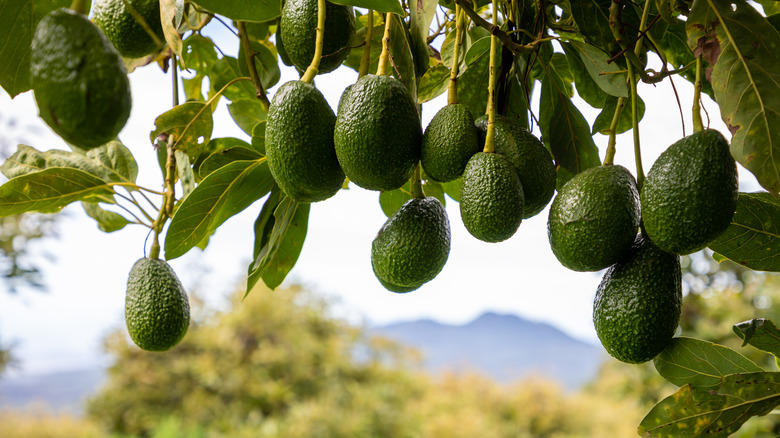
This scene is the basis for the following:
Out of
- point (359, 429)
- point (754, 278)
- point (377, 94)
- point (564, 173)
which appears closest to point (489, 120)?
point (377, 94)

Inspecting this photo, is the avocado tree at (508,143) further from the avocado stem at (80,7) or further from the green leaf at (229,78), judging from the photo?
the green leaf at (229,78)

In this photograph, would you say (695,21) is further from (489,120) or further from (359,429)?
(359,429)

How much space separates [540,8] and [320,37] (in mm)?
236

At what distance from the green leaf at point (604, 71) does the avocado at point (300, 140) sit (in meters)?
0.28

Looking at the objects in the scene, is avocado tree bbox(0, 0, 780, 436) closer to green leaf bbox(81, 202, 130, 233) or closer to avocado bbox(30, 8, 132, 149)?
avocado bbox(30, 8, 132, 149)

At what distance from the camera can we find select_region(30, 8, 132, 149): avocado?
0.34m

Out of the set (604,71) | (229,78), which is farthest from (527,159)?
(229,78)

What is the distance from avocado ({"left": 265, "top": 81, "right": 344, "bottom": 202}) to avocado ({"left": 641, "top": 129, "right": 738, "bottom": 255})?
30cm

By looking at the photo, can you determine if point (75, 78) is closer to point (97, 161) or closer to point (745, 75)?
point (745, 75)

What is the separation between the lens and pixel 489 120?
0.56m

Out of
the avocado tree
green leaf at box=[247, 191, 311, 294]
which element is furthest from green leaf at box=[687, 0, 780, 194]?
green leaf at box=[247, 191, 311, 294]

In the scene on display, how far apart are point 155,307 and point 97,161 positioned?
34cm

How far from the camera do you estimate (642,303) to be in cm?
52

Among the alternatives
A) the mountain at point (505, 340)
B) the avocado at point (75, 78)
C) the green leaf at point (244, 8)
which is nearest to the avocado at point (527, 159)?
the green leaf at point (244, 8)
